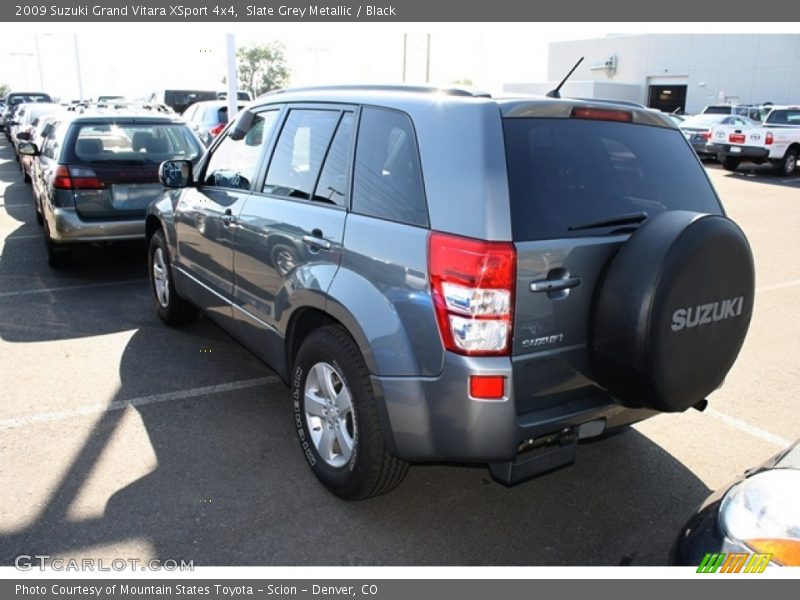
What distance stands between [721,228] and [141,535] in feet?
9.36

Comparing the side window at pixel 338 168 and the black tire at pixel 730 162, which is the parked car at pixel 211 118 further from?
the black tire at pixel 730 162

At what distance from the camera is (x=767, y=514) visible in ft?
6.41

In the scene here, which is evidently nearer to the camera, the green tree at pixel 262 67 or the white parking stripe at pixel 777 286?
the white parking stripe at pixel 777 286

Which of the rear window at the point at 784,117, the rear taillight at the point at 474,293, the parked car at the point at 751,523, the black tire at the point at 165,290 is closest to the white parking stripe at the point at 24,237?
the black tire at the point at 165,290

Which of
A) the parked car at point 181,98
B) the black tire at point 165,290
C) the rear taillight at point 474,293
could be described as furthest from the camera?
the parked car at point 181,98

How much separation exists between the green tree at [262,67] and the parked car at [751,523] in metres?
90.1

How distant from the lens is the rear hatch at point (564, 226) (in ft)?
8.64

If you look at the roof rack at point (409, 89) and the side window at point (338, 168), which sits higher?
the roof rack at point (409, 89)

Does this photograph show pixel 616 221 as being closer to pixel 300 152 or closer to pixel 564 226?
pixel 564 226

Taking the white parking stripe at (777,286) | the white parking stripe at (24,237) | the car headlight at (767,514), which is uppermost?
the car headlight at (767,514)

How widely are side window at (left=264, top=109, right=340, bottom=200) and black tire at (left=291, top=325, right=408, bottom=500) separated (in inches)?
33.3

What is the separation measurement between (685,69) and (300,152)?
54252 millimetres

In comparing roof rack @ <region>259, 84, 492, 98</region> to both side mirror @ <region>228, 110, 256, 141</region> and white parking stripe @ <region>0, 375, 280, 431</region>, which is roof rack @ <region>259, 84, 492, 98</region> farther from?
white parking stripe @ <region>0, 375, 280, 431</region>

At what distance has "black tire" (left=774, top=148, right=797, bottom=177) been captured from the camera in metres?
20.0
